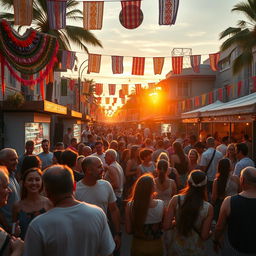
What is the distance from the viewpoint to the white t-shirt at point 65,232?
2.71 meters

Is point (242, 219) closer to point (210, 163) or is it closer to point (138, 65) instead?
point (210, 163)

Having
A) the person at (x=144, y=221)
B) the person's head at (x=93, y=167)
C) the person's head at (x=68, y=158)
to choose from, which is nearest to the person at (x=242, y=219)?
the person at (x=144, y=221)

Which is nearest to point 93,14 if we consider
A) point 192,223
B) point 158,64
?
point 158,64

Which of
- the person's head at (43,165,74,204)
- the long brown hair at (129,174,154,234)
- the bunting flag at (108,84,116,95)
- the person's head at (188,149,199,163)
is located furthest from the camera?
the bunting flag at (108,84,116,95)

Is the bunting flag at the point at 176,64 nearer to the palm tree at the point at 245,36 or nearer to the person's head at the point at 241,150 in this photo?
the palm tree at the point at 245,36

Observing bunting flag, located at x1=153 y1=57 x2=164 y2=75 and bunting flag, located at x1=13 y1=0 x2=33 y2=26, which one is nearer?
bunting flag, located at x1=13 y1=0 x2=33 y2=26

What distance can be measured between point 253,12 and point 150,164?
17.9m

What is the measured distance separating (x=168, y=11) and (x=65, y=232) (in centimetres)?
1125

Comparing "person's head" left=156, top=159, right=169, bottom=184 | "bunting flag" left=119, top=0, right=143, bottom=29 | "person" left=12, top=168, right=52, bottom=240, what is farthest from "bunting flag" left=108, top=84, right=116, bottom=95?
"person" left=12, top=168, right=52, bottom=240

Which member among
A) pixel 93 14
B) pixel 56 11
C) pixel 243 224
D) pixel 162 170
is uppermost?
pixel 56 11

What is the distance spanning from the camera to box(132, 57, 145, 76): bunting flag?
21.0m

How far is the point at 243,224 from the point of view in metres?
4.10

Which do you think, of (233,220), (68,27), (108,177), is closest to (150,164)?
(108,177)

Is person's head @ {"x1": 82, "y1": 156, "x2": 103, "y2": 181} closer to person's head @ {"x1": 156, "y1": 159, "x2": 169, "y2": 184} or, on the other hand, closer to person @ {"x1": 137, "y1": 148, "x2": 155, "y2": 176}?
person's head @ {"x1": 156, "y1": 159, "x2": 169, "y2": 184}
